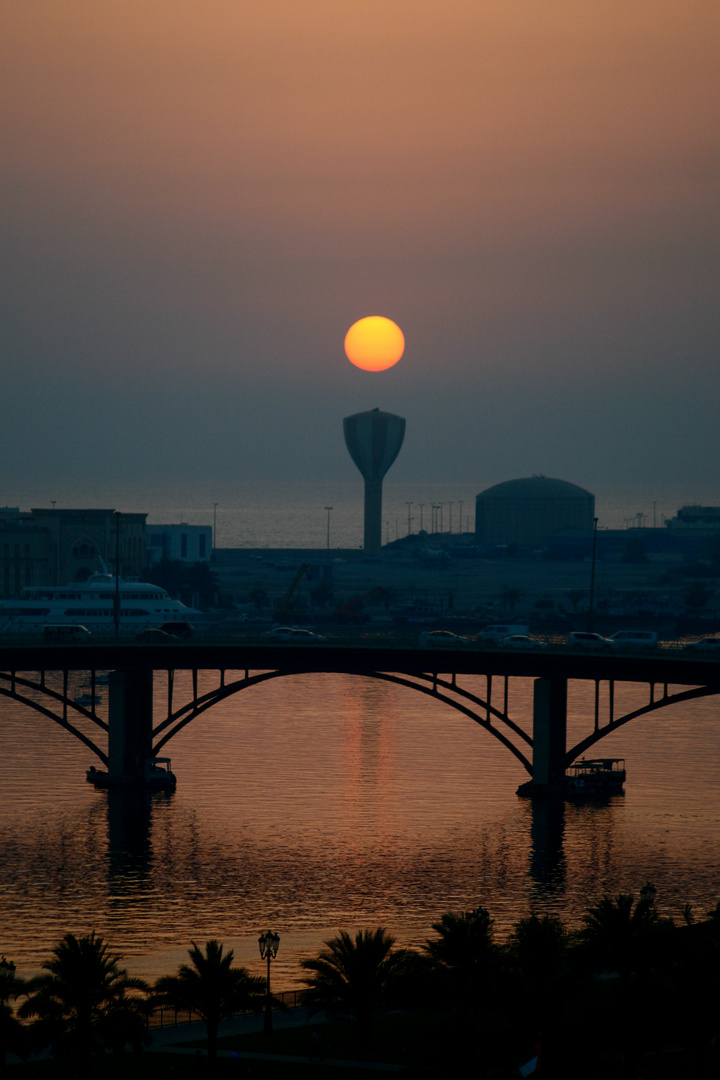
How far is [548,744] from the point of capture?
9494cm

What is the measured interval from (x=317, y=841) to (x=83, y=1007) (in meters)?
37.0

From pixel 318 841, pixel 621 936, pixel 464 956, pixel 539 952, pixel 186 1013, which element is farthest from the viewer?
pixel 318 841

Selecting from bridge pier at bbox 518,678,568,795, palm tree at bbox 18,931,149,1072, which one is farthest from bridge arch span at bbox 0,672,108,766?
palm tree at bbox 18,931,149,1072

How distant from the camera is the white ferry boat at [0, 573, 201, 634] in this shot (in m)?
180

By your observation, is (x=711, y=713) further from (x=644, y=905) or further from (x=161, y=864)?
(x=644, y=905)

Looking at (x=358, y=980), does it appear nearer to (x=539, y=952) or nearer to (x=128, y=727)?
(x=539, y=952)

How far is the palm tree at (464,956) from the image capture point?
46.3 metres

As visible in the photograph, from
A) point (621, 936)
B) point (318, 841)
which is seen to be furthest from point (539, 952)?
point (318, 841)

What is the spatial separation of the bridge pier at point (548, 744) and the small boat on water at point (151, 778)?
66.5 ft

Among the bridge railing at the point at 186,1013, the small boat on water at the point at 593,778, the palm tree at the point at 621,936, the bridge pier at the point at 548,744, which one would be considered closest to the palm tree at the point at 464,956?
the palm tree at the point at 621,936

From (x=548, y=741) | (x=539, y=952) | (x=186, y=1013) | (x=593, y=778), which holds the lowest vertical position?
(x=186, y=1013)

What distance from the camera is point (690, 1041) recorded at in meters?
44.5

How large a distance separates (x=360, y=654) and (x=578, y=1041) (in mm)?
56404

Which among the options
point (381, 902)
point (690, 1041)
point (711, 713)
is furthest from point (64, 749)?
point (690, 1041)
